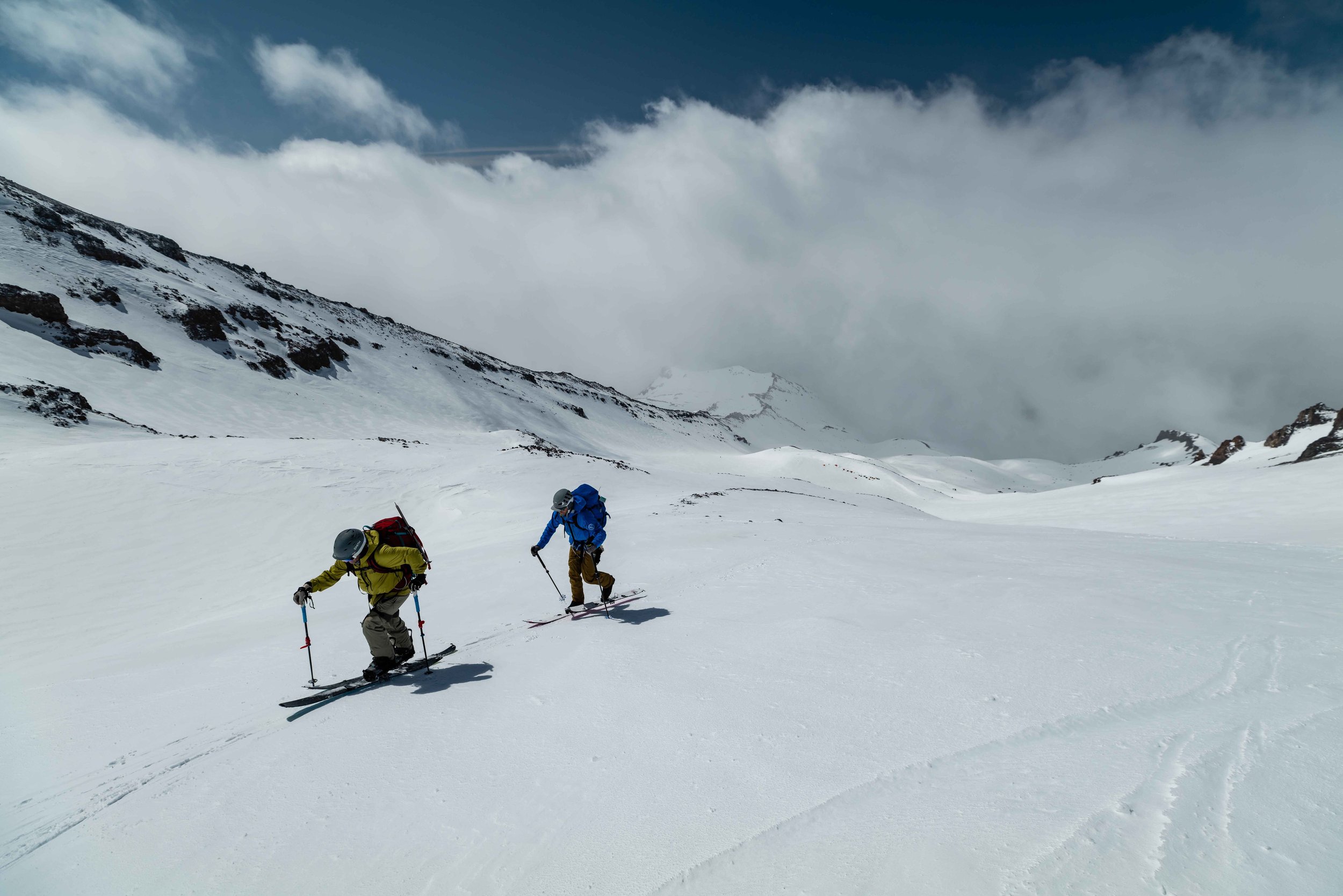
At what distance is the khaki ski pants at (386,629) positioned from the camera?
6199mm

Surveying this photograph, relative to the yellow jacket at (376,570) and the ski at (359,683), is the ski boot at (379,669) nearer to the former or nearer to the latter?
the ski at (359,683)

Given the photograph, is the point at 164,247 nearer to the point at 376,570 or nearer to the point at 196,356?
the point at 196,356

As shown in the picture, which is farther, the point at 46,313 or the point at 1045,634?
the point at 46,313

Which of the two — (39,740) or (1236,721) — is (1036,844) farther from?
(39,740)

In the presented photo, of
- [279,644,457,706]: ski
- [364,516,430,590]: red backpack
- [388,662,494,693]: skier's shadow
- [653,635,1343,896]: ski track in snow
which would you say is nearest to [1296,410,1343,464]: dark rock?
[653,635,1343,896]: ski track in snow

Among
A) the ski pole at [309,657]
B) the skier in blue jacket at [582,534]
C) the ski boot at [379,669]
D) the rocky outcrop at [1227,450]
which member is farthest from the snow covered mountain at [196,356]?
the rocky outcrop at [1227,450]

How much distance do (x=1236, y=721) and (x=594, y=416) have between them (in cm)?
8413

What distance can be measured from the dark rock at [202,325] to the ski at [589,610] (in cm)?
5256

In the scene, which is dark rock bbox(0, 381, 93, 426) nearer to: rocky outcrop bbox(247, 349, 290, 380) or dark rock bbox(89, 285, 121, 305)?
rocky outcrop bbox(247, 349, 290, 380)

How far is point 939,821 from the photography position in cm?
304

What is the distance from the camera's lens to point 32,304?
1347 inches

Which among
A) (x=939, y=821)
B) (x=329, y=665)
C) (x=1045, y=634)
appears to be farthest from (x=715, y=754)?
(x=329, y=665)

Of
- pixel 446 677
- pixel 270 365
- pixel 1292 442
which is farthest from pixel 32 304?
pixel 1292 442

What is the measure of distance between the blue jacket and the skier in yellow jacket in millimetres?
2271
